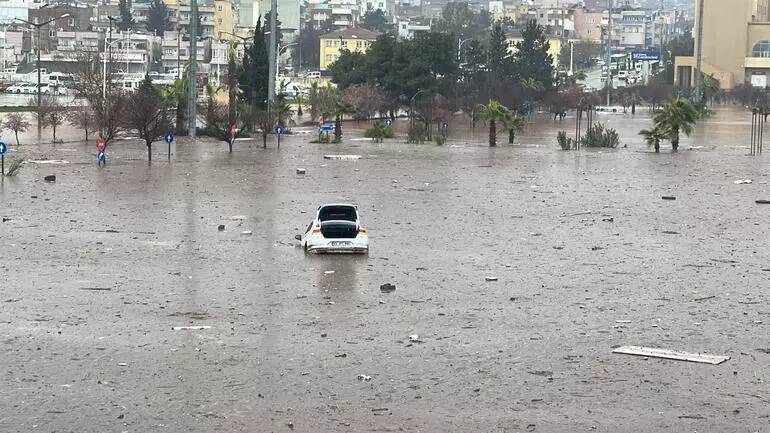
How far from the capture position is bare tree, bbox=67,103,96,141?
48444mm

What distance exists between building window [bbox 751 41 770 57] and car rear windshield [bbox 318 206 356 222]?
108420 millimetres

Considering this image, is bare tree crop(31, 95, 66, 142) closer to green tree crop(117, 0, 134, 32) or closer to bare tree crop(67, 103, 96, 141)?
bare tree crop(67, 103, 96, 141)

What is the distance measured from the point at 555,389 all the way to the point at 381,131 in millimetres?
40498

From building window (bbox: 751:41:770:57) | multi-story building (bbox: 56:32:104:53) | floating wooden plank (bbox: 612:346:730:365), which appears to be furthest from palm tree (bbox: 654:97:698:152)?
multi-story building (bbox: 56:32:104:53)

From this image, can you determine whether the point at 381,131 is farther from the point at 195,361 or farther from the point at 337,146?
the point at 195,361

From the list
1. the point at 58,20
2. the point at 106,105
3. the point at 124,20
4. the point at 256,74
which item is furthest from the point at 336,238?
the point at 124,20

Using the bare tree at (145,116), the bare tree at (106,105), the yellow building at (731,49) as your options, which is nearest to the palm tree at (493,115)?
the bare tree at (145,116)

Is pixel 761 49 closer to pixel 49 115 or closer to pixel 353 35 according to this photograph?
pixel 353 35

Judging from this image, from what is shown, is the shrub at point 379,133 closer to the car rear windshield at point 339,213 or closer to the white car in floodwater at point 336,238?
the car rear windshield at point 339,213

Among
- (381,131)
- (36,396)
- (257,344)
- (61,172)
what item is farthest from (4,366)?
(381,131)

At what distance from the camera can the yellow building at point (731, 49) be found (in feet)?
403

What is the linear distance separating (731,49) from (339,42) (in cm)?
4742

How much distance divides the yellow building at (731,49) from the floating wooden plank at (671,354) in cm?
11078

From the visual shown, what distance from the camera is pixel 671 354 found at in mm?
14125
